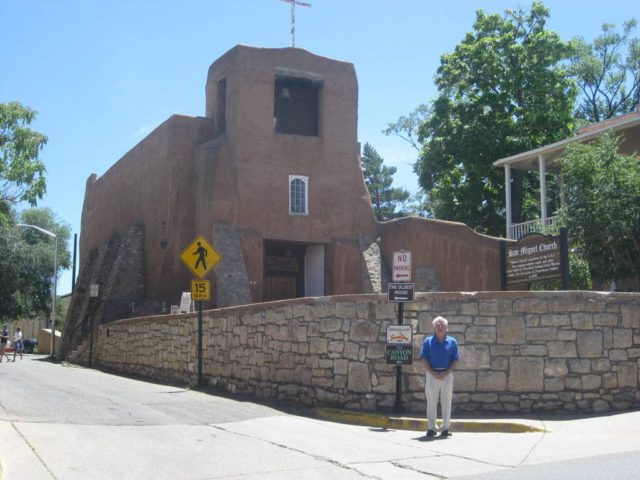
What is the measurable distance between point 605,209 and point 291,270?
37.8ft

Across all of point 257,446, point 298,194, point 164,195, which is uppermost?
point 164,195

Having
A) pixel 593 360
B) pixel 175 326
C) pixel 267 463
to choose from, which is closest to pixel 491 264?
pixel 175 326

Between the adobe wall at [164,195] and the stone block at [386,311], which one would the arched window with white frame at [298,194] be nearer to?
the adobe wall at [164,195]

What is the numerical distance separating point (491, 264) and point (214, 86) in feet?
38.2

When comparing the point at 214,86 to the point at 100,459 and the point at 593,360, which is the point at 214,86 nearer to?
the point at 593,360

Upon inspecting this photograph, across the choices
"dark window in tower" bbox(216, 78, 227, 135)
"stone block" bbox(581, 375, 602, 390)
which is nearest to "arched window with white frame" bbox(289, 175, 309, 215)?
"dark window in tower" bbox(216, 78, 227, 135)

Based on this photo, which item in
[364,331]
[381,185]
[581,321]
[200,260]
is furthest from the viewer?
[381,185]

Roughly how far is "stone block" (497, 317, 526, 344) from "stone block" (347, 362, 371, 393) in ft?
7.24

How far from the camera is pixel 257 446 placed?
31.4ft

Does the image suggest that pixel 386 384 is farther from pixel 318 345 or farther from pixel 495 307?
pixel 495 307

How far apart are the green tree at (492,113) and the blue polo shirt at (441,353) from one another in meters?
25.8

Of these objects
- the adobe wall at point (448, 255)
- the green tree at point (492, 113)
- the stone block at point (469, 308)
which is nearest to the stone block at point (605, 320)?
the stone block at point (469, 308)

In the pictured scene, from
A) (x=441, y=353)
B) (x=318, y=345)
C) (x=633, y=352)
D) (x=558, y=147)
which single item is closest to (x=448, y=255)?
(x=558, y=147)

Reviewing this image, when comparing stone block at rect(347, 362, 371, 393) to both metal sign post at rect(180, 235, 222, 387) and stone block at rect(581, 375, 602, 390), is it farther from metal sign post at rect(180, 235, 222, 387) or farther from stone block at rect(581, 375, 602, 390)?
metal sign post at rect(180, 235, 222, 387)
